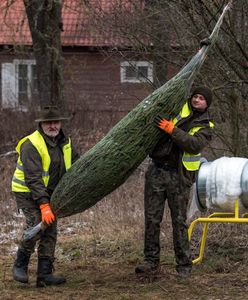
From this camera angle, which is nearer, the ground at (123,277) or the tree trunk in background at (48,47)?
the ground at (123,277)

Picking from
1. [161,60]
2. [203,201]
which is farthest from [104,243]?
[161,60]

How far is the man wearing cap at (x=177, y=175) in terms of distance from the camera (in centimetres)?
667

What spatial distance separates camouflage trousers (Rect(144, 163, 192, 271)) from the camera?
22.1ft

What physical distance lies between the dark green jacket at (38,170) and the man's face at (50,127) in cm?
4

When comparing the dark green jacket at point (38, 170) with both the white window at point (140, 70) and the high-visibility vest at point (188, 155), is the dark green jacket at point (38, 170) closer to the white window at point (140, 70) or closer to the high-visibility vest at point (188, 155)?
the high-visibility vest at point (188, 155)

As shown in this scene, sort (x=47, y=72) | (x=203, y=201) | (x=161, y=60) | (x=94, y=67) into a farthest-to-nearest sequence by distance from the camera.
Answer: (x=94, y=67) < (x=47, y=72) < (x=161, y=60) < (x=203, y=201)

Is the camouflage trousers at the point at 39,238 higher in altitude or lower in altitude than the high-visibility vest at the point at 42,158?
lower

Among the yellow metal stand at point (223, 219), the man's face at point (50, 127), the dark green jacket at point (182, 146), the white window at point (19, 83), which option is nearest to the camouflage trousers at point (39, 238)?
the man's face at point (50, 127)

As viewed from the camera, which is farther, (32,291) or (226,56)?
(226,56)

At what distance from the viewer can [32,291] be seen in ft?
21.8

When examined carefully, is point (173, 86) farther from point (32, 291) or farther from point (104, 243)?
point (104, 243)

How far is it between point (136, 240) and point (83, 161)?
258 cm

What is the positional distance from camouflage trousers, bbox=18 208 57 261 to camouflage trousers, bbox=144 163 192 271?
903 millimetres

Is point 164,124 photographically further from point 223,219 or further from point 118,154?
point 223,219
